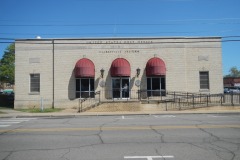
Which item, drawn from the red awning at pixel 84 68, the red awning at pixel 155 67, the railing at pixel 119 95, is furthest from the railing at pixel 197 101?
the red awning at pixel 84 68

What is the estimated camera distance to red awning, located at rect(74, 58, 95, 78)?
2475 cm

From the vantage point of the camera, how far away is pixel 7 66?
2466 inches

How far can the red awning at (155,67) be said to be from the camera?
25.0m

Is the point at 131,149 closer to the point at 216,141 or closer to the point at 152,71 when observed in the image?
the point at 216,141

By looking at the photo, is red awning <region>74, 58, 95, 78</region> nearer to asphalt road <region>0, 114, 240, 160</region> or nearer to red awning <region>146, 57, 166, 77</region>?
red awning <region>146, 57, 166, 77</region>

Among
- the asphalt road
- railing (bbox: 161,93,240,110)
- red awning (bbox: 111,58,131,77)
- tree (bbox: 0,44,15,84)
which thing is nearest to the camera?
the asphalt road

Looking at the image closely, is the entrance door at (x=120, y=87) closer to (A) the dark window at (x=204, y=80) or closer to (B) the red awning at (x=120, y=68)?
(B) the red awning at (x=120, y=68)

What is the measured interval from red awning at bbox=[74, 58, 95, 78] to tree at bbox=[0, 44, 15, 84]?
144ft

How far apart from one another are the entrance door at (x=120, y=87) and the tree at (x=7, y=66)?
45.2 meters

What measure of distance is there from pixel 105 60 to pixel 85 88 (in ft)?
11.7

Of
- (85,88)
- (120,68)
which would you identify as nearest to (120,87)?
(120,68)

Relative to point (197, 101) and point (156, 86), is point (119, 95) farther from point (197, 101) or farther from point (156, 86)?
point (197, 101)

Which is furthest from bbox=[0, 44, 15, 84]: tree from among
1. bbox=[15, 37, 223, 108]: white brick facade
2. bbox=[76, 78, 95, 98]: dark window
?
bbox=[76, 78, 95, 98]: dark window

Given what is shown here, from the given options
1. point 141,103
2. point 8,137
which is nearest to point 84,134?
point 8,137
